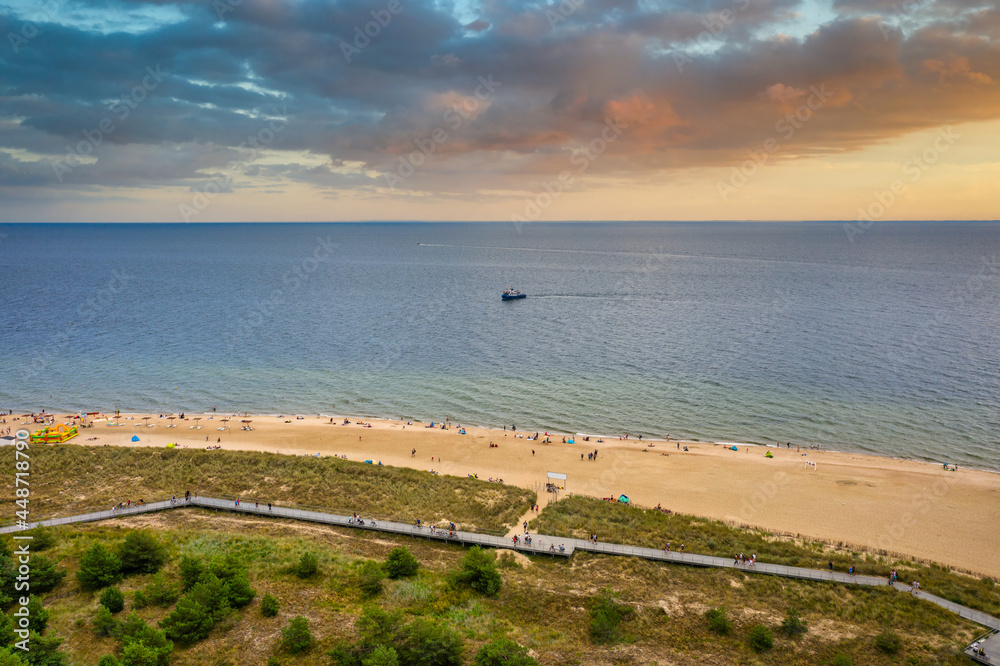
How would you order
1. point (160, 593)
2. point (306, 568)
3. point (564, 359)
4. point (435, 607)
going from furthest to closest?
point (564, 359) < point (306, 568) < point (435, 607) < point (160, 593)

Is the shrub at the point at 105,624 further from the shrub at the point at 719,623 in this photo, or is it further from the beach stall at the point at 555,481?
the beach stall at the point at 555,481

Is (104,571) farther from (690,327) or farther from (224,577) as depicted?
(690,327)

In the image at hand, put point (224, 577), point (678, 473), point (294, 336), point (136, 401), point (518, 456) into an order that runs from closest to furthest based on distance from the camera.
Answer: point (224, 577) < point (678, 473) < point (518, 456) < point (136, 401) < point (294, 336)

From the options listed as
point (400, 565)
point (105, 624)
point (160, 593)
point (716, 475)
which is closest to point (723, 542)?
point (716, 475)

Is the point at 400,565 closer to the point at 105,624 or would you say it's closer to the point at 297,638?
the point at 297,638

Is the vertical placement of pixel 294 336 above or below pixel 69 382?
above

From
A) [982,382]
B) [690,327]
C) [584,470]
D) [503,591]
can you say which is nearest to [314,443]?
[584,470]
